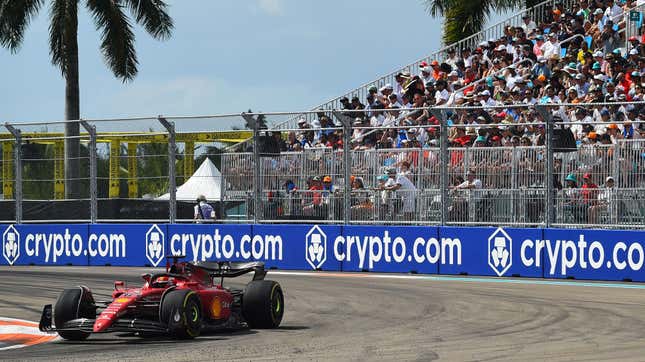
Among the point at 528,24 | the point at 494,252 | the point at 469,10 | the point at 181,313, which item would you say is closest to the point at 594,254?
the point at 494,252

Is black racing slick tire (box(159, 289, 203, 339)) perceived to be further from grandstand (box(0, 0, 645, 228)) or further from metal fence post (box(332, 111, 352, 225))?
metal fence post (box(332, 111, 352, 225))

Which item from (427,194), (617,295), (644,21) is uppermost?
(644,21)

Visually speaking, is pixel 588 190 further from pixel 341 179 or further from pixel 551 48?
pixel 551 48

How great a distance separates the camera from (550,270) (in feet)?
61.9

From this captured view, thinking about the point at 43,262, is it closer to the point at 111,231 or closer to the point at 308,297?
the point at 111,231

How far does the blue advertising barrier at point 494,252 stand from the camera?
19078 millimetres

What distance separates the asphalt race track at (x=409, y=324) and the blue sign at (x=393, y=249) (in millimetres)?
957

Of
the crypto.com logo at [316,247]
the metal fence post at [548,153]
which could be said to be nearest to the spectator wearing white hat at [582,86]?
the metal fence post at [548,153]

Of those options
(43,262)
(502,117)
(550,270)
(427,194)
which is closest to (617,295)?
(550,270)

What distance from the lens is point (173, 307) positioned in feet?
34.7

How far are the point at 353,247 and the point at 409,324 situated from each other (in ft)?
28.0

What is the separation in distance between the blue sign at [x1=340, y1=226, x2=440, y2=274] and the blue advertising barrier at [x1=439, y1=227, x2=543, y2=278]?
0.50 ft

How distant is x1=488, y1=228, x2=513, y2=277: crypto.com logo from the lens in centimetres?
1928

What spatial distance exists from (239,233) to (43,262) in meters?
4.54
